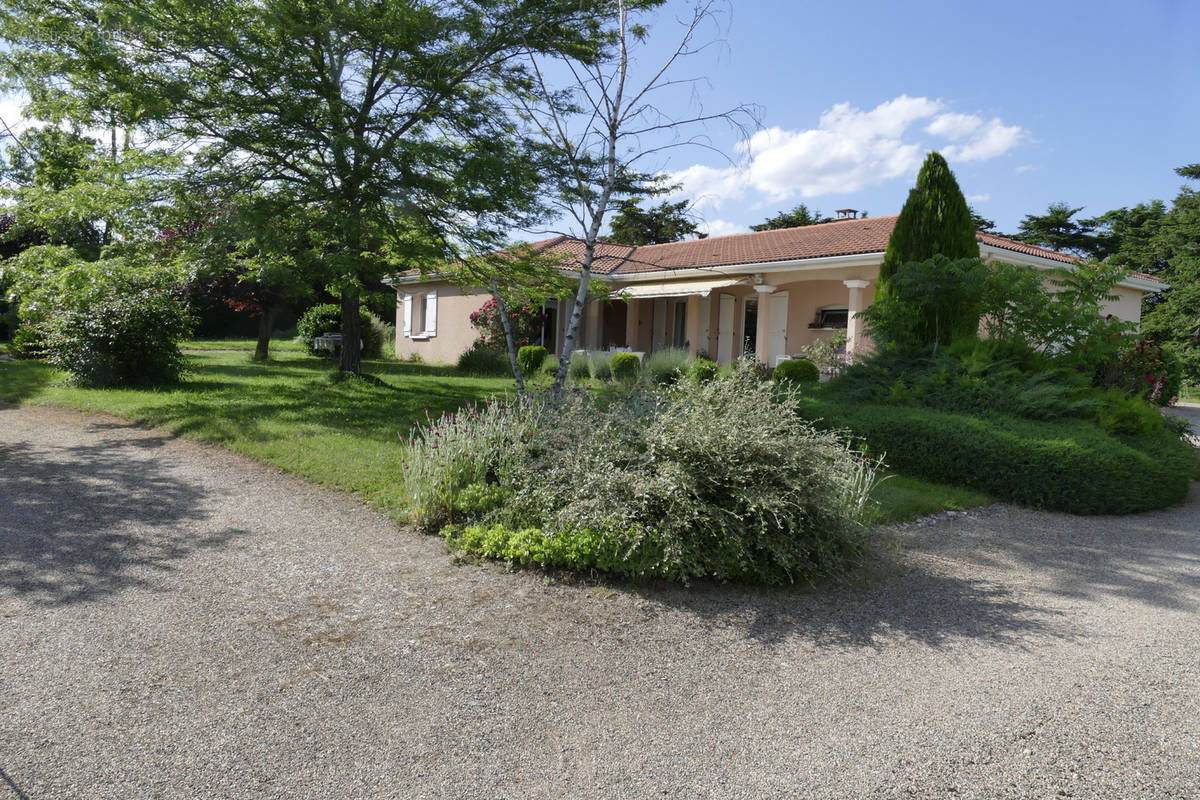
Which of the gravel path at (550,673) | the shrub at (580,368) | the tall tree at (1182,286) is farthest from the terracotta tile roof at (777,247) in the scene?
the tall tree at (1182,286)

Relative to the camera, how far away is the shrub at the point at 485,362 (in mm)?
18062

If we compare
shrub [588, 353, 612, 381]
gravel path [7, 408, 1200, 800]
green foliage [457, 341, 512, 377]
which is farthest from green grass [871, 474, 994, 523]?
green foliage [457, 341, 512, 377]

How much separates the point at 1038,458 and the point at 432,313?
18168 millimetres

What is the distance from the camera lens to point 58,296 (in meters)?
11.3

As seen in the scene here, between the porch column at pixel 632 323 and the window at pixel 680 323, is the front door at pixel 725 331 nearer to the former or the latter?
the window at pixel 680 323

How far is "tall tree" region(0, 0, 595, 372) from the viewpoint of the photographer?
9398mm

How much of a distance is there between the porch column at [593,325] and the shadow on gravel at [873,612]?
1662 cm

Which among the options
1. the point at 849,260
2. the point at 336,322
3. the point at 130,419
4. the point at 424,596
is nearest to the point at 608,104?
the point at 424,596

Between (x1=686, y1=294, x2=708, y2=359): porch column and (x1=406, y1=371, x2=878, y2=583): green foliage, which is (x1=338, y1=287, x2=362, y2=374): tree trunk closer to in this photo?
(x1=406, y1=371, x2=878, y2=583): green foliage

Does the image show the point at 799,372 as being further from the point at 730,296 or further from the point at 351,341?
the point at 351,341

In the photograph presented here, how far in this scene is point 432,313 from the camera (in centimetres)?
2241

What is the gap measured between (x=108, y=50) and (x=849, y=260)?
40.8 ft

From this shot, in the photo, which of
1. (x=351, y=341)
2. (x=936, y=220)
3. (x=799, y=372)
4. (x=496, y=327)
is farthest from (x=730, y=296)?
(x=351, y=341)

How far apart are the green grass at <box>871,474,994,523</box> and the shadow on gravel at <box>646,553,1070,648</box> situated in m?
1.48
